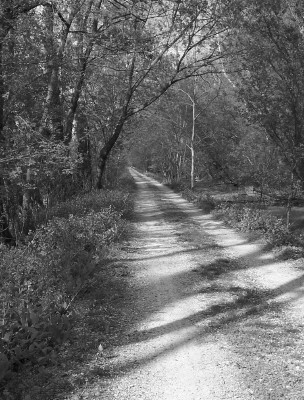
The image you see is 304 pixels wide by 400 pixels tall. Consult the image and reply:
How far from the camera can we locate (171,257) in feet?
32.2

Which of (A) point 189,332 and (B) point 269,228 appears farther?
(B) point 269,228

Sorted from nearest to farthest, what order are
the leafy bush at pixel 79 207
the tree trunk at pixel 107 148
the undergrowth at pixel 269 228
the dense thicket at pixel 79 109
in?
the dense thicket at pixel 79 109
the undergrowth at pixel 269 228
the leafy bush at pixel 79 207
the tree trunk at pixel 107 148

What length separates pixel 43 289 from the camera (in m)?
6.10

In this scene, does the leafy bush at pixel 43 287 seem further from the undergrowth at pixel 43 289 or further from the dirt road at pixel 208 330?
the dirt road at pixel 208 330

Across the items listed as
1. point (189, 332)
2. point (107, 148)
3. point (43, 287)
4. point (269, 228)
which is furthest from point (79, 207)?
point (189, 332)

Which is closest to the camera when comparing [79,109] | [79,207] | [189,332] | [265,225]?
[189,332]

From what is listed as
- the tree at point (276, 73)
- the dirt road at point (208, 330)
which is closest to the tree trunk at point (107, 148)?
the tree at point (276, 73)

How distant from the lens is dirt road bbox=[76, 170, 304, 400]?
4.18 metres

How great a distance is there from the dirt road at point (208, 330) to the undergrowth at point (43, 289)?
33.1 inches

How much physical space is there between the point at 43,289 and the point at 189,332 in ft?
7.85

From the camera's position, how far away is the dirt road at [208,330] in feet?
13.7

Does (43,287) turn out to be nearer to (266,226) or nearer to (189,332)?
(189,332)

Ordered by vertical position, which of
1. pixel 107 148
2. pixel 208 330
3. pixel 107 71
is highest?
pixel 107 71

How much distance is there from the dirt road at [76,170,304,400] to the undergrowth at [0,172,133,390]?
0.84 metres
